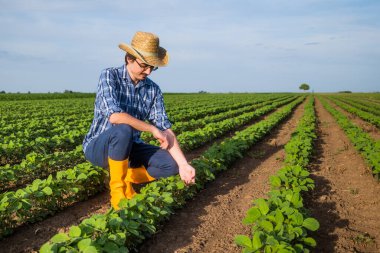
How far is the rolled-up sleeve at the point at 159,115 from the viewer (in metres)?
4.11

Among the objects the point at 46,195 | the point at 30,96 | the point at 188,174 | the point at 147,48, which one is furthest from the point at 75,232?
the point at 30,96

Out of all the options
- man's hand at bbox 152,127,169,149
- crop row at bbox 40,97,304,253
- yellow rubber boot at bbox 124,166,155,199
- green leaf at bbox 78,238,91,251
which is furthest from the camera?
yellow rubber boot at bbox 124,166,155,199

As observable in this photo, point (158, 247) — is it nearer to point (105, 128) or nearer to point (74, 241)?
point (74, 241)

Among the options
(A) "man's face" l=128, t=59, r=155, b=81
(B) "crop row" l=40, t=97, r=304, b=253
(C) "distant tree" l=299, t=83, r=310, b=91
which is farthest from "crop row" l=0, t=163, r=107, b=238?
(C) "distant tree" l=299, t=83, r=310, b=91

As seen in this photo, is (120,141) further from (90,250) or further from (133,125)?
(90,250)

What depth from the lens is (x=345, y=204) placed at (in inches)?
179

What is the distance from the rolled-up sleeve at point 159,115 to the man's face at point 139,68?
497mm

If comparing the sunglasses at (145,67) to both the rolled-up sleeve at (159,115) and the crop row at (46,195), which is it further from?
the crop row at (46,195)

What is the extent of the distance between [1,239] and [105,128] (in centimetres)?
157

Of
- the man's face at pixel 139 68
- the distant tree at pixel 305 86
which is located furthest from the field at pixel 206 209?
the distant tree at pixel 305 86

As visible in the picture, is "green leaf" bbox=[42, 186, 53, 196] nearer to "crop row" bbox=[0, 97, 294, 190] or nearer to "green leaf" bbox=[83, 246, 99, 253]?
"crop row" bbox=[0, 97, 294, 190]

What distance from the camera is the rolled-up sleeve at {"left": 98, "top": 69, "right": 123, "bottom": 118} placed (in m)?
3.68

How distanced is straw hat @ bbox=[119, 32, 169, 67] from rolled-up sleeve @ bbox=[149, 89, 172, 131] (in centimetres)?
70

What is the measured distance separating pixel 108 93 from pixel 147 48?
2.16 ft
